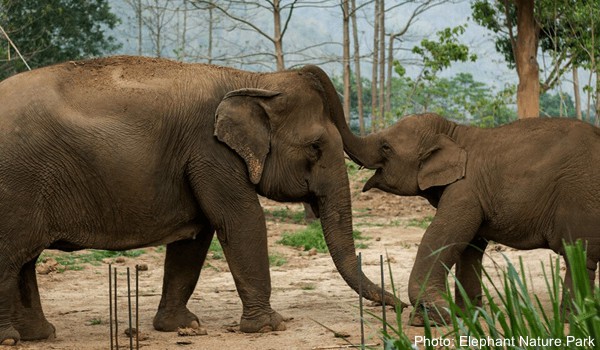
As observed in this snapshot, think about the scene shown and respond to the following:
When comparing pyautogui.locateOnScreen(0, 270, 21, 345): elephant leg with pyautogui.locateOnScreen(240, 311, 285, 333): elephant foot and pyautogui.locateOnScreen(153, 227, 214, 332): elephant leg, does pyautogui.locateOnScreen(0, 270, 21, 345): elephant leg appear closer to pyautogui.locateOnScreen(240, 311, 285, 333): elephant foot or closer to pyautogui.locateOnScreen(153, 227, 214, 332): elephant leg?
pyautogui.locateOnScreen(153, 227, 214, 332): elephant leg

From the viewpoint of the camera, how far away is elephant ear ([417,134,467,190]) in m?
8.90

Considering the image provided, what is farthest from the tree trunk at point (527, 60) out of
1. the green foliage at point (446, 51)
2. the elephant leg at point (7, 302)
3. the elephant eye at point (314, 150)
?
the elephant leg at point (7, 302)

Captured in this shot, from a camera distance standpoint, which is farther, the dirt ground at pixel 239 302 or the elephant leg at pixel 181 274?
the elephant leg at pixel 181 274

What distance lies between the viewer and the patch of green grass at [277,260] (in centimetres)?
1289

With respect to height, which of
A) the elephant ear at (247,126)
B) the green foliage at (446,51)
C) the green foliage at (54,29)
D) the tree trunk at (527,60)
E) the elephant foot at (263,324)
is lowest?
the elephant foot at (263,324)

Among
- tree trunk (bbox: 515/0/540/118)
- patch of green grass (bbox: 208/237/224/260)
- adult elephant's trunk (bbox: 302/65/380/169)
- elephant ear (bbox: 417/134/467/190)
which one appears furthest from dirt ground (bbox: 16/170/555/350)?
tree trunk (bbox: 515/0/540/118)

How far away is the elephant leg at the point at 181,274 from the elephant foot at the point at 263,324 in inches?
22.1

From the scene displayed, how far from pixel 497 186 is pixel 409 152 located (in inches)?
33.7

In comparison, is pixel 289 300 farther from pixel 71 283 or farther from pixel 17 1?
pixel 17 1

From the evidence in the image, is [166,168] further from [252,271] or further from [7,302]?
[7,302]

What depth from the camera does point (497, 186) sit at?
28.6 ft

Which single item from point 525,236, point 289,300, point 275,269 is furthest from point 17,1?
point 525,236

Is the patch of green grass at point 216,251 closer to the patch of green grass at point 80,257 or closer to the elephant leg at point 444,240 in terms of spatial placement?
the patch of green grass at point 80,257

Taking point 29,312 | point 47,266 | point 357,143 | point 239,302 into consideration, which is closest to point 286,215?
point 47,266
